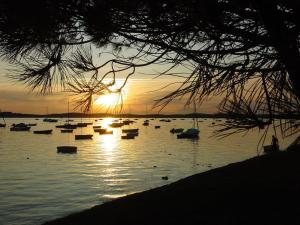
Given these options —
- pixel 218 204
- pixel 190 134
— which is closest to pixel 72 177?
pixel 218 204

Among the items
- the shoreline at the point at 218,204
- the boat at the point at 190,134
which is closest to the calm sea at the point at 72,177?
the shoreline at the point at 218,204

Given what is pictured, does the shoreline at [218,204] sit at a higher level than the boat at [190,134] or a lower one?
higher

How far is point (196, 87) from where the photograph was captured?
4.61m

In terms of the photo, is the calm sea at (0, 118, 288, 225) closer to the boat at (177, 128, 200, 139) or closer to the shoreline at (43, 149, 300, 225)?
the shoreline at (43, 149, 300, 225)

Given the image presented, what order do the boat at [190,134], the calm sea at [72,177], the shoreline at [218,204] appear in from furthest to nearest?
the boat at [190,134]
the calm sea at [72,177]
the shoreline at [218,204]

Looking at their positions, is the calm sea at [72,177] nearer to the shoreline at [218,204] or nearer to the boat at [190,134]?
the shoreline at [218,204]

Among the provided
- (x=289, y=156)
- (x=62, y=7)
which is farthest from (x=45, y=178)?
(x=62, y=7)

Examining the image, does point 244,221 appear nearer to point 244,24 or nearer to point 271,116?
point 271,116

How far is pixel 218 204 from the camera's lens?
7172mm

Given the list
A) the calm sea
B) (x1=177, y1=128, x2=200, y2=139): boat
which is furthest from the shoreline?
(x1=177, y1=128, x2=200, y2=139): boat

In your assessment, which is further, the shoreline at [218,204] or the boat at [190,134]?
the boat at [190,134]

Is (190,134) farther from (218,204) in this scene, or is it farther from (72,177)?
(218,204)

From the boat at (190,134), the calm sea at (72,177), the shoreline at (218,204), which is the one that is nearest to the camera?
the shoreline at (218,204)

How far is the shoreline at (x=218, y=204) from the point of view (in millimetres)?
6504
